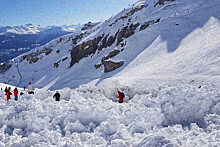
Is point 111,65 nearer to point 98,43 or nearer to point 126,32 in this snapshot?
point 126,32

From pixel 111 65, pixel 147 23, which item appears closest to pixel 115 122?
pixel 111 65

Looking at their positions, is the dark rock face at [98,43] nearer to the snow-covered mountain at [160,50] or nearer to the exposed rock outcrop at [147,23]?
the snow-covered mountain at [160,50]

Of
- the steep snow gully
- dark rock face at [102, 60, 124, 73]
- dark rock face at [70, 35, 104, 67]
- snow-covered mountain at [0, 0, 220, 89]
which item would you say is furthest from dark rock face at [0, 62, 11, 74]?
the steep snow gully

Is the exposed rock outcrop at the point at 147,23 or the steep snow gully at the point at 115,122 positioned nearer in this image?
the steep snow gully at the point at 115,122

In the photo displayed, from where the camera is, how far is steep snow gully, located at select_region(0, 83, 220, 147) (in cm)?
722

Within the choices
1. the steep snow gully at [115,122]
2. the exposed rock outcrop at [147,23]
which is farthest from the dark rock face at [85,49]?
the steep snow gully at [115,122]

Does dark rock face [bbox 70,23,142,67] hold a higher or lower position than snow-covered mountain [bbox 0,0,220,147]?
higher

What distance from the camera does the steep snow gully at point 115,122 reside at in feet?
23.7

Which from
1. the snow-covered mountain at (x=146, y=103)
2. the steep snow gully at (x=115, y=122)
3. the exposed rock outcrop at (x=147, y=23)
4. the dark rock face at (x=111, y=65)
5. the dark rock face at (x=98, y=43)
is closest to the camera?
the steep snow gully at (x=115, y=122)

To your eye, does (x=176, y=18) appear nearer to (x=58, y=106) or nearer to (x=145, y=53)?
(x=145, y=53)

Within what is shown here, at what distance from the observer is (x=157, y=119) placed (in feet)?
28.4

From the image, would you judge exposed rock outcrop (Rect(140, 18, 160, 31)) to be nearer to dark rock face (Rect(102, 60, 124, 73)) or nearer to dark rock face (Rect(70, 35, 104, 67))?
dark rock face (Rect(102, 60, 124, 73))

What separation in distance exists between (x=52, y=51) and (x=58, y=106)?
244ft

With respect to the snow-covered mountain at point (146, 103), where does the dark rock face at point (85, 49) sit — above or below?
above
